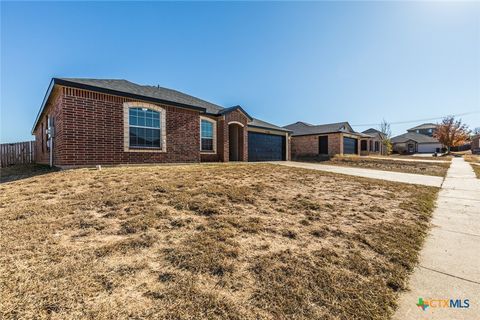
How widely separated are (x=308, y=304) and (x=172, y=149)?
31.7 ft

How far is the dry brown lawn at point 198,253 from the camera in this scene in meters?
1.88

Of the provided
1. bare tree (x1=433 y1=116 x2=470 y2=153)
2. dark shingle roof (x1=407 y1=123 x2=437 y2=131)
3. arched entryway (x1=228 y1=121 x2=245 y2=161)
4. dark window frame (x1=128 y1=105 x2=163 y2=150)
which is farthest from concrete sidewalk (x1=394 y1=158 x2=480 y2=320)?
dark shingle roof (x1=407 y1=123 x2=437 y2=131)

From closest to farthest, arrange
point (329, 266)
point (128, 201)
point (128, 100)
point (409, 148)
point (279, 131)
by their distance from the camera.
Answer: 1. point (329, 266)
2. point (128, 201)
3. point (128, 100)
4. point (279, 131)
5. point (409, 148)

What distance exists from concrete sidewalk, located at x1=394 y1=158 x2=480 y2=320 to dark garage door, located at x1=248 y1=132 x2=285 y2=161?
42.6 feet

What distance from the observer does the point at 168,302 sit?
6.18 ft

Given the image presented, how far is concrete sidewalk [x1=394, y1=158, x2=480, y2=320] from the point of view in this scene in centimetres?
195

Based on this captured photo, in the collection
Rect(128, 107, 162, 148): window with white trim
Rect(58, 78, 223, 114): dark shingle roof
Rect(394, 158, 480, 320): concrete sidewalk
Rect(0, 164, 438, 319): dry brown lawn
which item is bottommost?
Rect(394, 158, 480, 320): concrete sidewalk

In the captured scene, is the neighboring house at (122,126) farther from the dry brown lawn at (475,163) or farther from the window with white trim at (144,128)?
the dry brown lawn at (475,163)

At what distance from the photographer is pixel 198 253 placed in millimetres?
2701

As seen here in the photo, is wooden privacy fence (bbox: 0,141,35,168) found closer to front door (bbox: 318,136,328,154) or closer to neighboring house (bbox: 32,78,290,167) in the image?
neighboring house (bbox: 32,78,290,167)

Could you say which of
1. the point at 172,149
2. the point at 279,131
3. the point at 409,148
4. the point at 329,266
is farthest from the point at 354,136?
the point at 409,148

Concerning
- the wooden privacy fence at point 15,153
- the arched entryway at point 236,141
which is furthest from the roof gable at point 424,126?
the wooden privacy fence at point 15,153

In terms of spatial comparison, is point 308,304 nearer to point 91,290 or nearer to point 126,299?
point 126,299

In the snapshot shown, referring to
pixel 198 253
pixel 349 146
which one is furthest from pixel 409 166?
pixel 198 253
